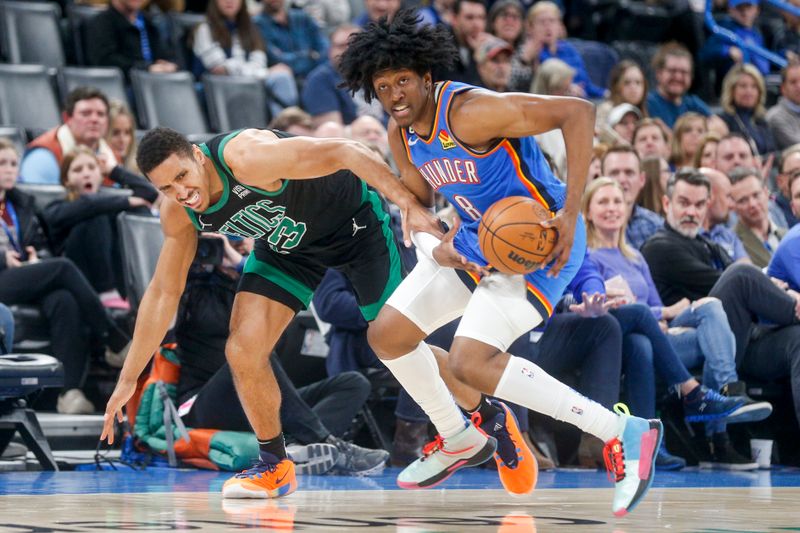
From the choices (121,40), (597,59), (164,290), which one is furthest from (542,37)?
(164,290)

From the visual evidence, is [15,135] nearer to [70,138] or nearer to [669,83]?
[70,138]

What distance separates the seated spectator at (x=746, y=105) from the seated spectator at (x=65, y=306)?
18.7ft

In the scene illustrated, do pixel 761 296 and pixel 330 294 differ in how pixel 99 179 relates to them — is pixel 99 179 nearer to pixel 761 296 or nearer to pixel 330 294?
pixel 330 294

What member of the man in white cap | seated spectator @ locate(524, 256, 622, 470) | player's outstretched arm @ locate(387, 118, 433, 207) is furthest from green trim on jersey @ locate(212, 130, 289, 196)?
the man in white cap

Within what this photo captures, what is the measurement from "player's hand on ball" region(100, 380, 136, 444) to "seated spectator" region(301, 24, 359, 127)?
470 cm

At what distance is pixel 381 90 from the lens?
175 inches

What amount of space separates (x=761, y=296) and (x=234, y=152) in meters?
3.26

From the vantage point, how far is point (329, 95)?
937 centimetres

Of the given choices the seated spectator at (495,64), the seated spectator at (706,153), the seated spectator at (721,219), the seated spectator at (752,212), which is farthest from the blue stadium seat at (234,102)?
the seated spectator at (752,212)

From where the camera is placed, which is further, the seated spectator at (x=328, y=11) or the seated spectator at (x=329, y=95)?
the seated spectator at (x=328, y=11)

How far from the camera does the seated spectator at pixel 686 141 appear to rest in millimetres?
9281

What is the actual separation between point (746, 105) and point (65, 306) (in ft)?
20.1

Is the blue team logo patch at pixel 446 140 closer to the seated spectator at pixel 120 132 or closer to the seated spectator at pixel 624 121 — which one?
the seated spectator at pixel 120 132

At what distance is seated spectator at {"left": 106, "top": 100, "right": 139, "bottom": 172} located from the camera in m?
7.90
